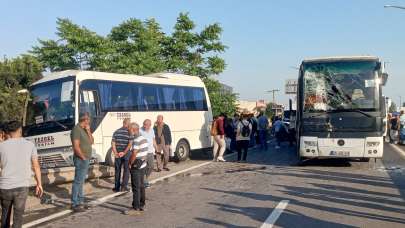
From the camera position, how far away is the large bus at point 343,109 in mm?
15125

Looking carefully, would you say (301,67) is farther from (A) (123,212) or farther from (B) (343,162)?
(A) (123,212)

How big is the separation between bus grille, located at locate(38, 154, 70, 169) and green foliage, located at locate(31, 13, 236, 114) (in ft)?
55.6

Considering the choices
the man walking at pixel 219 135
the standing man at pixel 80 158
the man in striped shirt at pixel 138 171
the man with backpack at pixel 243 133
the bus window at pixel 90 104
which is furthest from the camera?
the man walking at pixel 219 135

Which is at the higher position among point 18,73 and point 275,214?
point 18,73

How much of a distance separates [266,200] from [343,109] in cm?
630

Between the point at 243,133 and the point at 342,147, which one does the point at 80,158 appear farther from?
the point at 243,133

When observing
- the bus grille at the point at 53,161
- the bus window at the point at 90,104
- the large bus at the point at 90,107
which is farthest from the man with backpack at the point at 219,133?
the bus grille at the point at 53,161

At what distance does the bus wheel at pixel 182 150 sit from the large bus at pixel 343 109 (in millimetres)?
5003

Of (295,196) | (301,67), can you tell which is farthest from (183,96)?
(295,196)

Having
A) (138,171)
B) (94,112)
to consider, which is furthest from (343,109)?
(138,171)

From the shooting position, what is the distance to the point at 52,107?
A: 14828mm

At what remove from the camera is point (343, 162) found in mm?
17703

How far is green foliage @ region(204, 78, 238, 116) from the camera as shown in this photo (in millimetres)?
34750

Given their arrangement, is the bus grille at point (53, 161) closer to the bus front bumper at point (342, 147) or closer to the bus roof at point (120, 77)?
the bus roof at point (120, 77)
